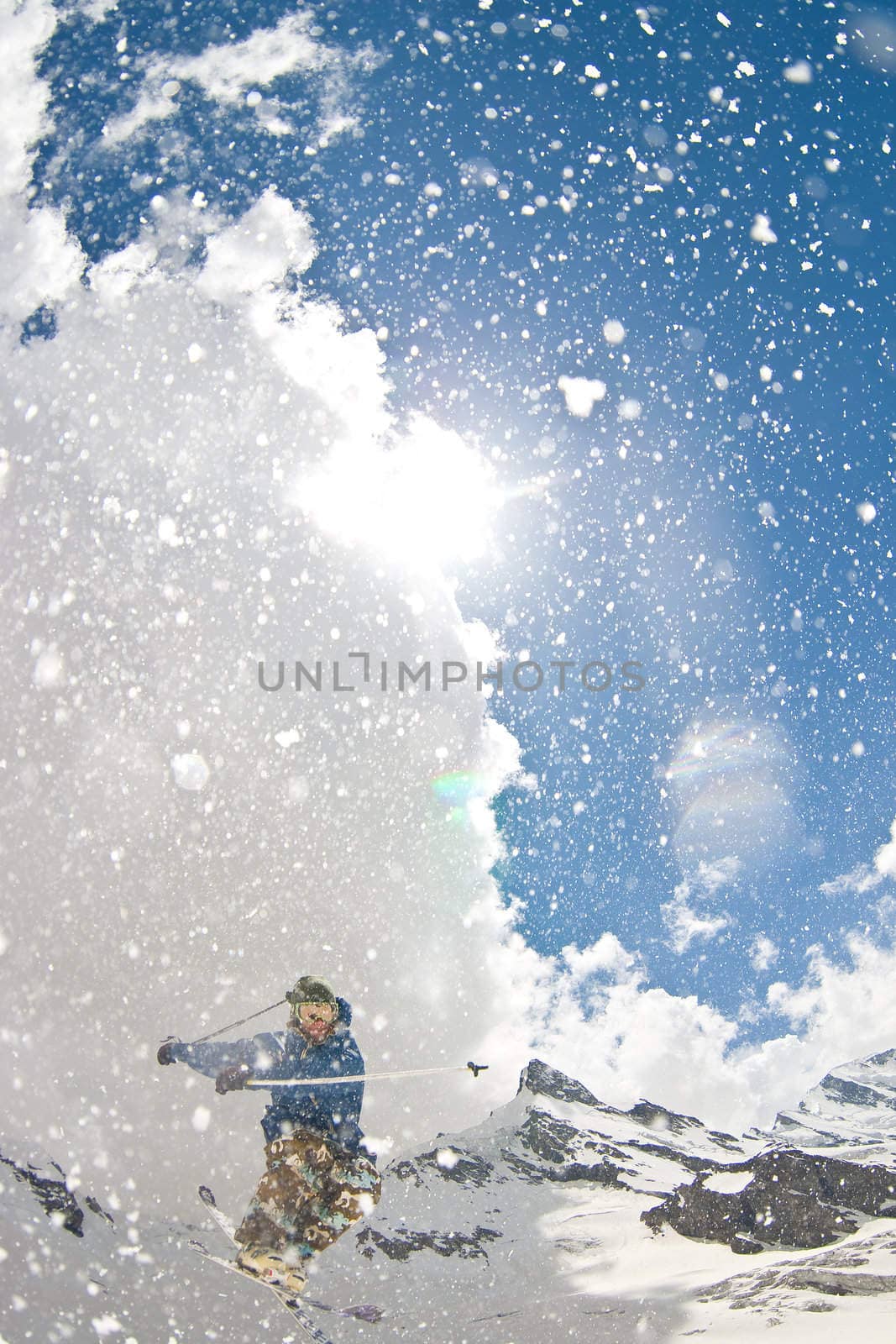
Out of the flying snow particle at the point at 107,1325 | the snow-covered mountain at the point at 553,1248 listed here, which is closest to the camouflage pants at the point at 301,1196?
the snow-covered mountain at the point at 553,1248

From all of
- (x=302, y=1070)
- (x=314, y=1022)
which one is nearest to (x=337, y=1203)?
(x=302, y=1070)

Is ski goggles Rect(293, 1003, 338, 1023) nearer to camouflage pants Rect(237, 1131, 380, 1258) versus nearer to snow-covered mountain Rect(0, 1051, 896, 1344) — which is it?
camouflage pants Rect(237, 1131, 380, 1258)

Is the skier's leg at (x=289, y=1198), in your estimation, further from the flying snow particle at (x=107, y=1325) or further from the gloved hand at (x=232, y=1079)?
the flying snow particle at (x=107, y=1325)

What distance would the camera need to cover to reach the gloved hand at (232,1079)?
6.25m

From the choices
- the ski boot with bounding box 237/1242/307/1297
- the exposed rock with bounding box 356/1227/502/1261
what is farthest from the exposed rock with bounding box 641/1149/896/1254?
the ski boot with bounding box 237/1242/307/1297

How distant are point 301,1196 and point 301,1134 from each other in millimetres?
457

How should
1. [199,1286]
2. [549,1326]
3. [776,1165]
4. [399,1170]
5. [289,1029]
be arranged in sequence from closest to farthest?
[289,1029], [549,1326], [776,1165], [199,1286], [399,1170]

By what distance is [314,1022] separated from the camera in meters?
6.33

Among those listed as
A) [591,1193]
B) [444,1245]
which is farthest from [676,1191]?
[444,1245]

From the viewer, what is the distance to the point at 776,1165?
9575 centimetres

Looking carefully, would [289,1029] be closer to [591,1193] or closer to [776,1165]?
A: [776,1165]

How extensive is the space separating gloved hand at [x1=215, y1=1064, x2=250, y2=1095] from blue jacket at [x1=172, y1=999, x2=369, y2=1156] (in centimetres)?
5

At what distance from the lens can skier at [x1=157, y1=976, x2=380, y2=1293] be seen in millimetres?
6094

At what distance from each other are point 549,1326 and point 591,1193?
5196 centimetres
